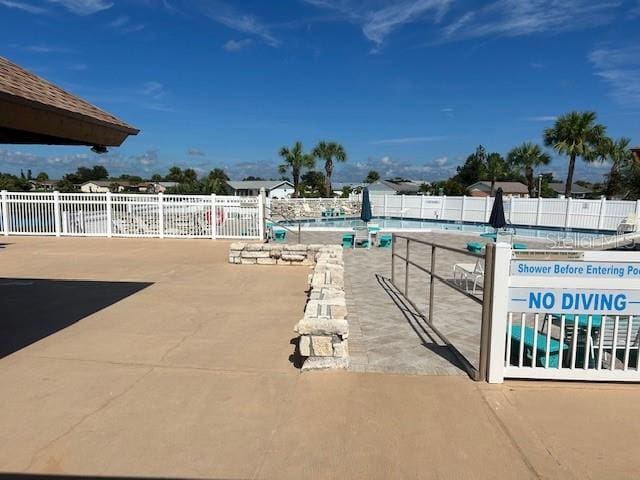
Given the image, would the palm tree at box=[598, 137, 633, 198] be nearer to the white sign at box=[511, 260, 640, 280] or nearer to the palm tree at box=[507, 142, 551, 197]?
the palm tree at box=[507, 142, 551, 197]

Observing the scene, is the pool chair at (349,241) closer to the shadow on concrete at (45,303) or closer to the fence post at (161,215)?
the fence post at (161,215)

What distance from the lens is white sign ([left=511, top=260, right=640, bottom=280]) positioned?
348 cm

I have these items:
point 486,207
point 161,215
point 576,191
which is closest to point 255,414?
point 161,215

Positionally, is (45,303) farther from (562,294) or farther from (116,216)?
(116,216)

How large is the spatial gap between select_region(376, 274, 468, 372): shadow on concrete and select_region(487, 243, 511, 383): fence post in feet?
1.07

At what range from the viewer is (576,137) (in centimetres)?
3162

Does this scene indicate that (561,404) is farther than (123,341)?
No

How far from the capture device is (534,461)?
8.54 feet

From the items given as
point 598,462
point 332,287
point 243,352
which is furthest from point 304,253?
point 598,462

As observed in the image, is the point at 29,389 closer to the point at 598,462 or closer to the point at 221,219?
the point at 598,462

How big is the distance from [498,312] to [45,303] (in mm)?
6527

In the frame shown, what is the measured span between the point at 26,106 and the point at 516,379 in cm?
509

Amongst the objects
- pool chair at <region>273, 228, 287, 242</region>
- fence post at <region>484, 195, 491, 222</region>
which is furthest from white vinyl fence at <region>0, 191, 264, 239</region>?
fence post at <region>484, 195, 491, 222</region>

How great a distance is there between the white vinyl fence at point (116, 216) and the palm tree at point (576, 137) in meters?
28.1
